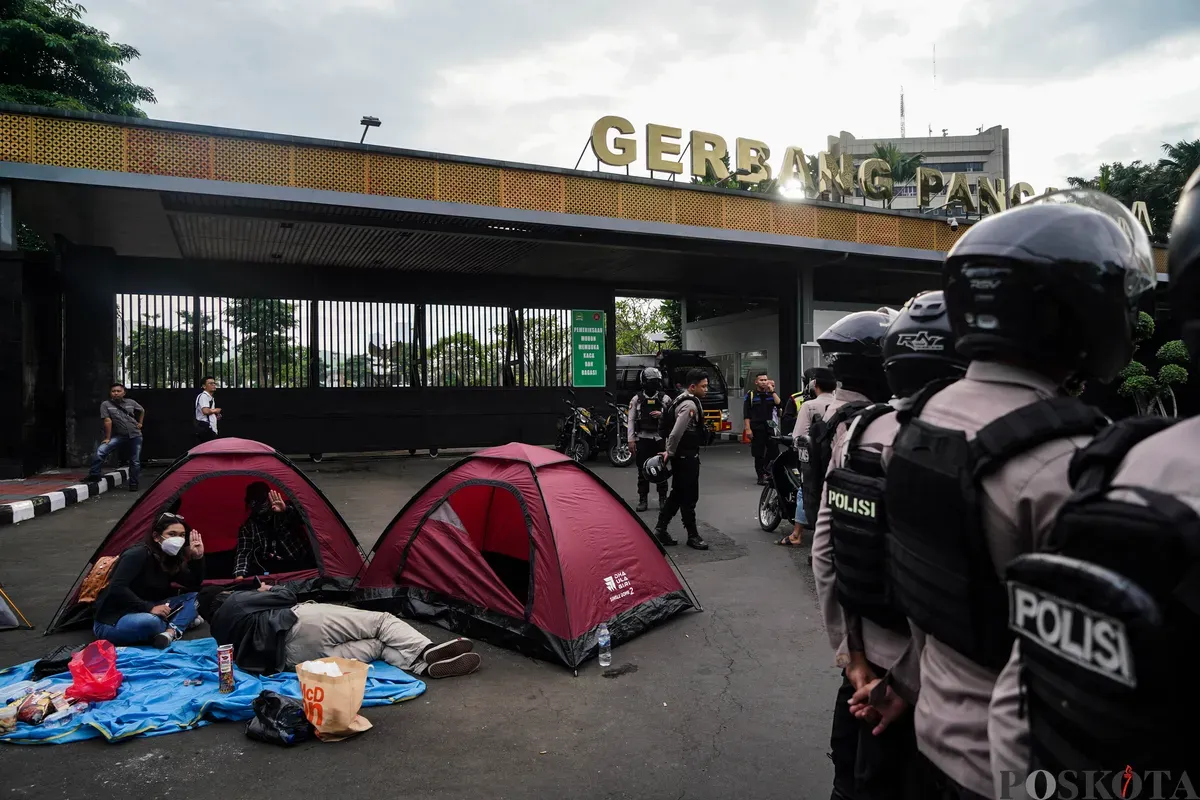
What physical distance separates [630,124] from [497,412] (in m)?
6.90

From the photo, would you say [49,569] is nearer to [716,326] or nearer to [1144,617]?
[1144,617]

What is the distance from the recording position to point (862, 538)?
1.98m

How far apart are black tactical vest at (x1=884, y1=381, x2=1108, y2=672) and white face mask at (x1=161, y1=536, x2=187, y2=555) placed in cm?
498

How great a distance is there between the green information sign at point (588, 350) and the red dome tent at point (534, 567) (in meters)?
12.0

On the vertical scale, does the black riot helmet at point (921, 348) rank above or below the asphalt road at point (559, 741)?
above

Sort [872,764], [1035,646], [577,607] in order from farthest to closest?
[577,607], [872,764], [1035,646]

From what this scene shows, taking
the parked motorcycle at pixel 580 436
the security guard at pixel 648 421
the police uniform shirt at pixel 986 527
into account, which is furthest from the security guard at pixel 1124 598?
the parked motorcycle at pixel 580 436

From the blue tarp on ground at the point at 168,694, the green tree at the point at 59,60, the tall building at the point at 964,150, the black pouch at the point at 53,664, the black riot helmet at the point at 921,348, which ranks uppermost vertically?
the tall building at the point at 964,150

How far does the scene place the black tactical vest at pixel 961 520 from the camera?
1.38m

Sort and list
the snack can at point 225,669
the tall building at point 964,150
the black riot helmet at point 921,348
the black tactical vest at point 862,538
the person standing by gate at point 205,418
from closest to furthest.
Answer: the black tactical vest at point 862,538 < the black riot helmet at point 921,348 < the snack can at point 225,669 < the person standing by gate at point 205,418 < the tall building at point 964,150

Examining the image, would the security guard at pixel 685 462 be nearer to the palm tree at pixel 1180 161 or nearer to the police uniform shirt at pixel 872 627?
the police uniform shirt at pixel 872 627

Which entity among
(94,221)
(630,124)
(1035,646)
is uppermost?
(630,124)

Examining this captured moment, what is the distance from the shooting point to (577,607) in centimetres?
466

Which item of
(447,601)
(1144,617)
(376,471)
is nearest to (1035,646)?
(1144,617)
